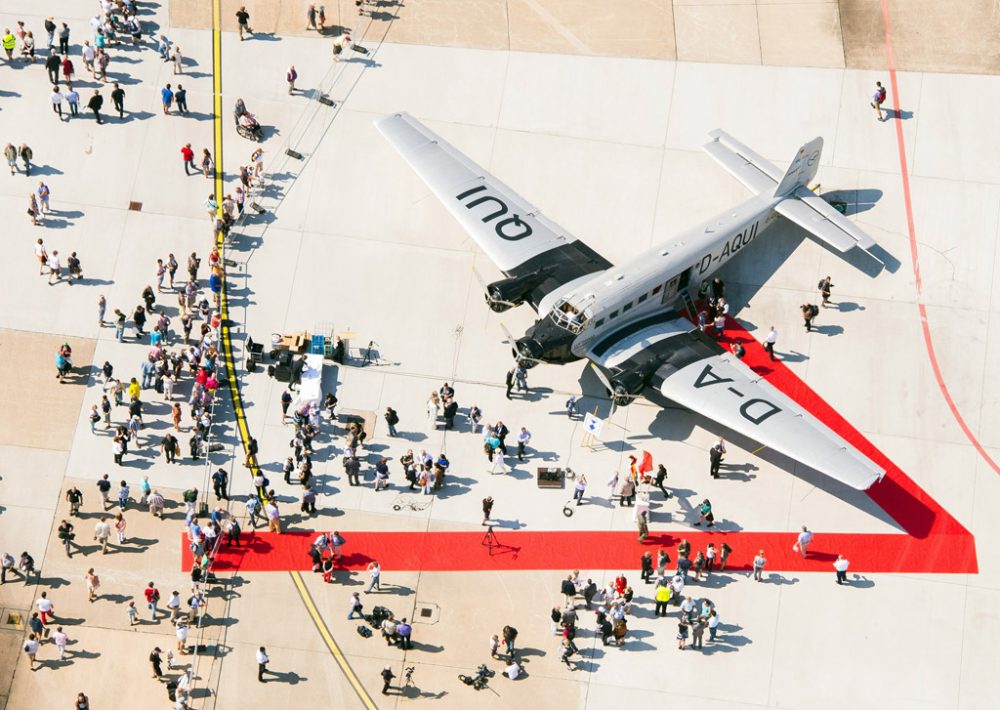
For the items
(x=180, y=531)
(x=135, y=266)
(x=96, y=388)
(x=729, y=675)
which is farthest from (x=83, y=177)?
(x=729, y=675)

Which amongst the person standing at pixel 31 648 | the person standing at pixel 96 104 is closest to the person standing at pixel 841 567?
the person standing at pixel 31 648

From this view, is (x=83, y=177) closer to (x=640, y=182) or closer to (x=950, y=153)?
(x=640, y=182)

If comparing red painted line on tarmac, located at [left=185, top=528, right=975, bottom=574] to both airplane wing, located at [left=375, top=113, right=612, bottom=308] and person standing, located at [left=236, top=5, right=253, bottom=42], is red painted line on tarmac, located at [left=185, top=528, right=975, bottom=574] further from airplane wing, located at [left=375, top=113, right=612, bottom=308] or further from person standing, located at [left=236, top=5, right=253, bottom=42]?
person standing, located at [left=236, top=5, right=253, bottom=42]

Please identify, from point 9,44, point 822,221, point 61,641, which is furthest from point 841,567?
point 9,44

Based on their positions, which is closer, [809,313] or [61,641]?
[61,641]

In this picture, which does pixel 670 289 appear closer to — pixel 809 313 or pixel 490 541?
pixel 809 313

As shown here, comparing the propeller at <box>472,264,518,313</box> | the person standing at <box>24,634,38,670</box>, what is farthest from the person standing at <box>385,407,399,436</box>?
the person standing at <box>24,634,38,670</box>

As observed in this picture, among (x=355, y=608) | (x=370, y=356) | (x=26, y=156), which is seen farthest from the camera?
(x=26, y=156)
